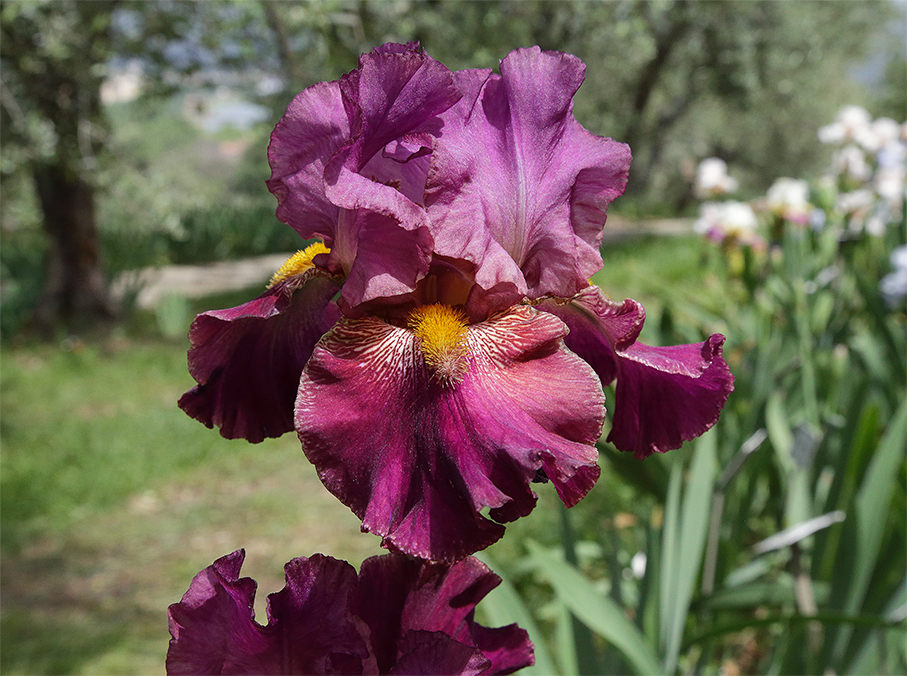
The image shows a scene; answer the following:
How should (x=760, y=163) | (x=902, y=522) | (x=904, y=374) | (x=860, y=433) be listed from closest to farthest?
(x=902, y=522) < (x=860, y=433) < (x=904, y=374) < (x=760, y=163)

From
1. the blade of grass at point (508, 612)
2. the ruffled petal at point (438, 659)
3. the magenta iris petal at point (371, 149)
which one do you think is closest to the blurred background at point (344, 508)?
the blade of grass at point (508, 612)

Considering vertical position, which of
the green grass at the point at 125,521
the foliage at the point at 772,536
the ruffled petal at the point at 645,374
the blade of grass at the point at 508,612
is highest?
the ruffled petal at the point at 645,374

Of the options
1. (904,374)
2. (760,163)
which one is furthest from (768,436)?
(760,163)

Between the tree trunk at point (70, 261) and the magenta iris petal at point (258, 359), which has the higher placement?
the magenta iris petal at point (258, 359)

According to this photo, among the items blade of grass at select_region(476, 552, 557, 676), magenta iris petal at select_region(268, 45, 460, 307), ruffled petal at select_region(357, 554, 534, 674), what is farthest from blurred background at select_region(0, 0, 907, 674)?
magenta iris petal at select_region(268, 45, 460, 307)

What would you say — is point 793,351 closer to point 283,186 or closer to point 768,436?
point 768,436

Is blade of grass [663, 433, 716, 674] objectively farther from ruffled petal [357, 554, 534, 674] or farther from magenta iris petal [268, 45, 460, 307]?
magenta iris petal [268, 45, 460, 307]

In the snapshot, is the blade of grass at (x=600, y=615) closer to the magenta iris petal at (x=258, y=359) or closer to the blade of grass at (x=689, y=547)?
the blade of grass at (x=689, y=547)
